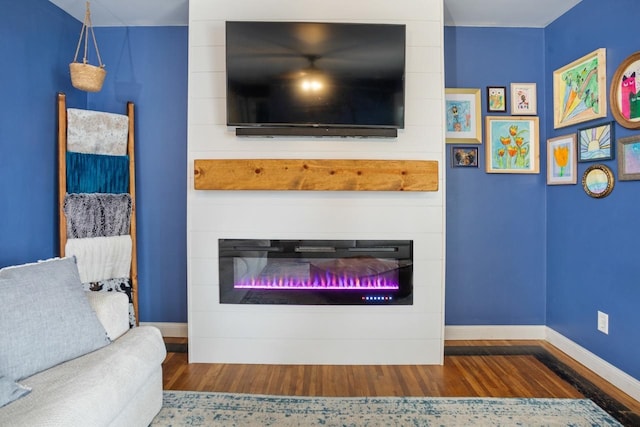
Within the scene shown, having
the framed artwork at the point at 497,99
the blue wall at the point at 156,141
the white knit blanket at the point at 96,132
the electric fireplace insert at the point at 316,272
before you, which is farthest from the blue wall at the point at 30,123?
the framed artwork at the point at 497,99

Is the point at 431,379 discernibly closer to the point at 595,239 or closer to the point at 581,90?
the point at 595,239

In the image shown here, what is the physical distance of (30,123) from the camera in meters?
2.41

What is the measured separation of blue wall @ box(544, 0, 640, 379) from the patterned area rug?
0.54 meters

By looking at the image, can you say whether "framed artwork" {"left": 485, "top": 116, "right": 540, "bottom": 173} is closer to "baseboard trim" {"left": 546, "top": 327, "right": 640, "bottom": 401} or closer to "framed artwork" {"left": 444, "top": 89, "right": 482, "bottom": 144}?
"framed artwork" {"left": 444, "top": 89, "right": 482, "bottom": 144}

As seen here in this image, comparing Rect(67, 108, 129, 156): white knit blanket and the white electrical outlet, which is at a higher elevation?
Rect(67, 108, 129, 156): white knit blanket

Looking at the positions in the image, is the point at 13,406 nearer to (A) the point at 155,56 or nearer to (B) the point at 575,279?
(A) the point at 155,56

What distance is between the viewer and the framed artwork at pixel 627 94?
2.13 meters

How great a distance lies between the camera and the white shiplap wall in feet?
8.27

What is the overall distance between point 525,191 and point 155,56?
3167 mm

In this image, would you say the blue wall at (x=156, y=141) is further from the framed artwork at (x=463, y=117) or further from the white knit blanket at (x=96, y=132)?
the framed artwork at (x=463, y=117)

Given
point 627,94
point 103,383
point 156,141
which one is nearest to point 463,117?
point 627,94

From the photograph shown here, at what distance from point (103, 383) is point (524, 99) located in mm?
3308

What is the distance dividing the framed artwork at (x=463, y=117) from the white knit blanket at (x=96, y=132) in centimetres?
251

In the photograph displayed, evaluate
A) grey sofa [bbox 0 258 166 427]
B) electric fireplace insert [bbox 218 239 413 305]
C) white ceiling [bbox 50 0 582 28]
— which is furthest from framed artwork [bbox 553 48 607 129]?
grey sofa [bbox 0 258 166 427]
